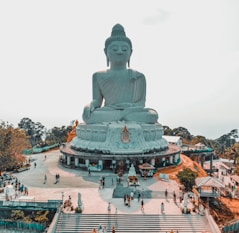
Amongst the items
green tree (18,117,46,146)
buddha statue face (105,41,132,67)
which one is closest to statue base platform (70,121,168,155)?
buddha statue face (105,41,132,67)

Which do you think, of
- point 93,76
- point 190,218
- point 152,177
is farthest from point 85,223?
point 93,76

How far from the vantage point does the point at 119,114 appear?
104 ft

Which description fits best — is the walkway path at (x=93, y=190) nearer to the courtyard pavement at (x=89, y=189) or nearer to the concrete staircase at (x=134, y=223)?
the courtyard pavement at (x=89, y=189)

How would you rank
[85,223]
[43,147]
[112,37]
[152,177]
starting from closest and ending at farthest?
[85,223] < [152,177] < [112,37] < [43,147]

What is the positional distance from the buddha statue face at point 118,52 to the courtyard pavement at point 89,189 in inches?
492

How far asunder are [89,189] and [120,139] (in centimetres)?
804

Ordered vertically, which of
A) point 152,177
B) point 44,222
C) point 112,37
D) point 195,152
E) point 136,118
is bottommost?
point 44,222

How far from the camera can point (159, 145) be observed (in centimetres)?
3036

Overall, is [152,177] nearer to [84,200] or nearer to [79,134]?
[84,200]

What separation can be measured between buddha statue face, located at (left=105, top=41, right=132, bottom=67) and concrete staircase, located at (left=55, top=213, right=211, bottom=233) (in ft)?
66.4

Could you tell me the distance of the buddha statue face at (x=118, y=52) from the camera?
33.1 metres

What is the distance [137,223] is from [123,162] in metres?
11.3

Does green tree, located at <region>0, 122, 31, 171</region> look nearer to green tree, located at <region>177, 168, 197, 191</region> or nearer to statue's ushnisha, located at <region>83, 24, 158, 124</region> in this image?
statue's ushnisha, located at <region>83, 24, 158, 124</region>

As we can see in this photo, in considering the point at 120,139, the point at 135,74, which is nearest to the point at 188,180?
the point at 120,139
